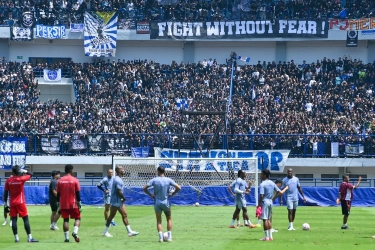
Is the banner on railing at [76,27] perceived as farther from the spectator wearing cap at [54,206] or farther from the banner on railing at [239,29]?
the spectator wearing cap at [54,206]

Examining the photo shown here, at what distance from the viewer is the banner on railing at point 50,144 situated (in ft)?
183

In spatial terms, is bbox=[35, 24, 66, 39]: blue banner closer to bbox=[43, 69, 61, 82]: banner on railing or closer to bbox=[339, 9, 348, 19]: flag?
bbox=[43, 69, 61, 82]: banner on railing

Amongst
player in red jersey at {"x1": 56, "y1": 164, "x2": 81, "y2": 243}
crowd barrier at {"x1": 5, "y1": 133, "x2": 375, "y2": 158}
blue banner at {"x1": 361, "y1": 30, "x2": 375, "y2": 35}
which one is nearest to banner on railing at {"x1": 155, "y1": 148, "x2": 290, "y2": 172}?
crowd barrier at {"x1": 5, "y1": 133, "x2": 375, "y2": 158}

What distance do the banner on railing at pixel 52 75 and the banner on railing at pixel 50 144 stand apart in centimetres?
1100

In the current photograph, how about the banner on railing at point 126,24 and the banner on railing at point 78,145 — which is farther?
the banner on railing at point 126,24

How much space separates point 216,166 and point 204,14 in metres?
24.5

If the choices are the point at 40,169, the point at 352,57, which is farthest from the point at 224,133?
the point at 352,57

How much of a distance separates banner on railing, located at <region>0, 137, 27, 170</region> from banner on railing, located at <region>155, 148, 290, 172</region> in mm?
8180

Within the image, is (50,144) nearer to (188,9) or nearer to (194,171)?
(194,171)

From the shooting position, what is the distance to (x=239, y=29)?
2638 inches

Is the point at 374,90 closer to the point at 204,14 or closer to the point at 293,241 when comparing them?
the point at 204,14

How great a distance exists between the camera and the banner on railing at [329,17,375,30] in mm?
65375

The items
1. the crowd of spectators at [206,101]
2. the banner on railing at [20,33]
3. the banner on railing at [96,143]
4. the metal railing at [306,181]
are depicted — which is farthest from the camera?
the banner on railing at [20,33]

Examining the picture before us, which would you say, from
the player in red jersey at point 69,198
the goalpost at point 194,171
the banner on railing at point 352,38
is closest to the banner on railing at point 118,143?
the goalpost at point 194,171
